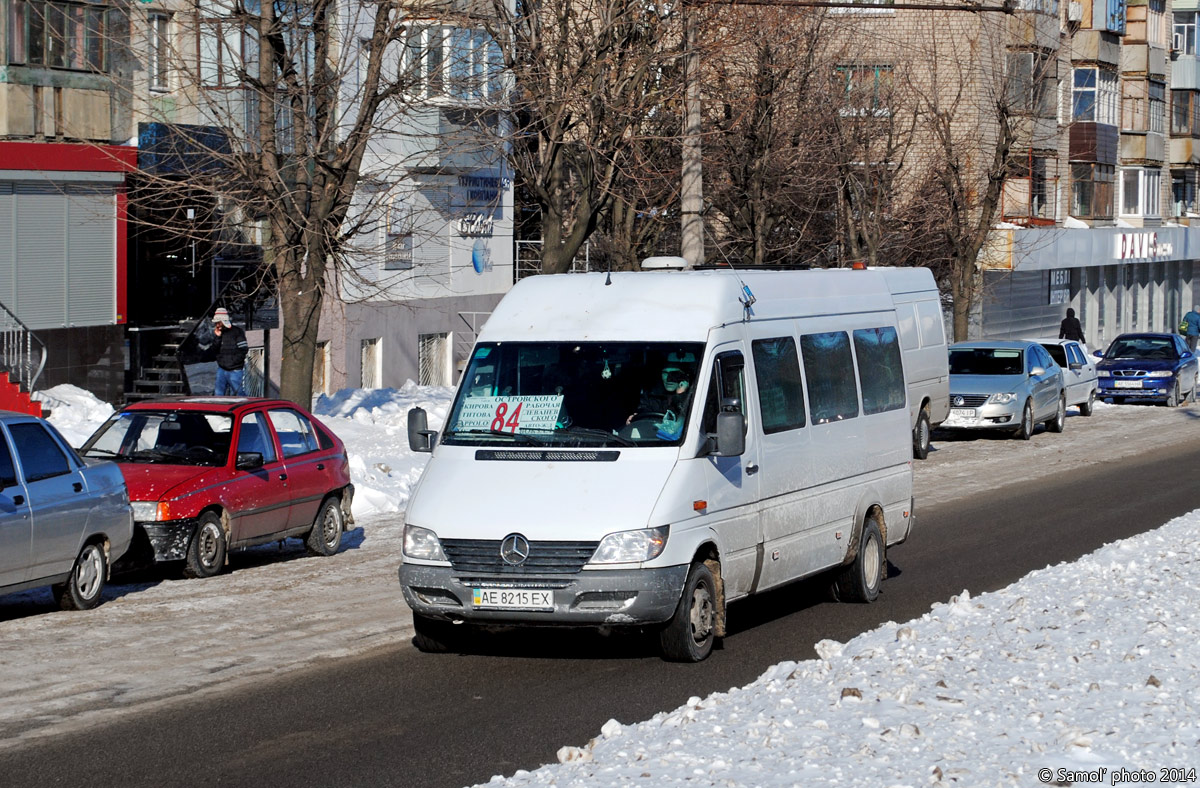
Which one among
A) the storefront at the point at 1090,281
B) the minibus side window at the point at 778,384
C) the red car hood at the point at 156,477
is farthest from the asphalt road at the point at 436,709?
the storefront at the point at 1090,281

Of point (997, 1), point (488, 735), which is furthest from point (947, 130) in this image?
point (488, 735)

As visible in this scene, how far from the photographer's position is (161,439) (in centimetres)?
1452

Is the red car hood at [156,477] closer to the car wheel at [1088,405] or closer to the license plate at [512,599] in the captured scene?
the license plate at [512,599]

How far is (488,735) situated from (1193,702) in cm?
338

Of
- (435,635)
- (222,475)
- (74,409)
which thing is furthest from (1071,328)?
(435,635)

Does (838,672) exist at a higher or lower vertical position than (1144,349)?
lower

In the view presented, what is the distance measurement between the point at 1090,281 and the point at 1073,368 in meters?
35.2

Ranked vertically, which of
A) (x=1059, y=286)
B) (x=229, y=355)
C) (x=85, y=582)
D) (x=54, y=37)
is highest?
(x=54, y=37)

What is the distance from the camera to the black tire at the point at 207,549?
13.6 metres

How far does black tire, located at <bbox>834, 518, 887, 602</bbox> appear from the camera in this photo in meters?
12.3

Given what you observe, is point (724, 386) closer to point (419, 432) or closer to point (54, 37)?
point (419, 432)

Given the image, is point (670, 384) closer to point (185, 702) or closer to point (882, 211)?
point (185, 702)

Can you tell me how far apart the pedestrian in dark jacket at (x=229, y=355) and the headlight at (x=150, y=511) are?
10.8 meters

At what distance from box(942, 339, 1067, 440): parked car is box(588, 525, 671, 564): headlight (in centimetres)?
1971
